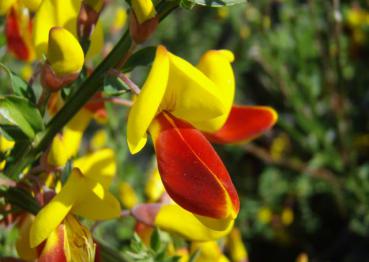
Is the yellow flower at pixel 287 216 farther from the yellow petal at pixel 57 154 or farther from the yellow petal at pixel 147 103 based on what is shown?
the yellow petal at pixel 147 103

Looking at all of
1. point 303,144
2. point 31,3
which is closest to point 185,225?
point 31,3

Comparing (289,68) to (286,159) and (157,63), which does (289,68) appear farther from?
(157,63)

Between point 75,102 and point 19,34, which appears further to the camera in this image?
point 19,34

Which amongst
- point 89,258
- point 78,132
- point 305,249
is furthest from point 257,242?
point 89,258

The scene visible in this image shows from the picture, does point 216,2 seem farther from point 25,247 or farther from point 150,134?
point 25,247

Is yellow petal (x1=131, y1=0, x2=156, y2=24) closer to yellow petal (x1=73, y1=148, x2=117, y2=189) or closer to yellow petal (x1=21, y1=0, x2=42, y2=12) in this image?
yellow petal (x1=21, y1=0, x2=42, y2=12)
